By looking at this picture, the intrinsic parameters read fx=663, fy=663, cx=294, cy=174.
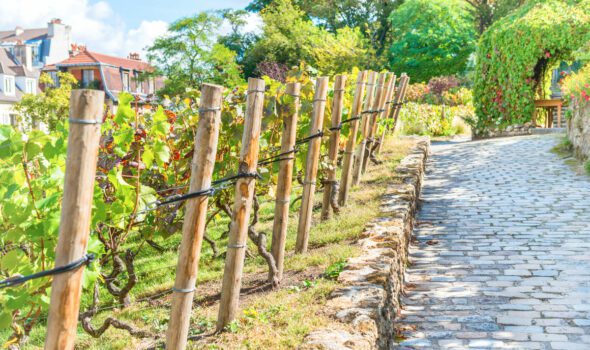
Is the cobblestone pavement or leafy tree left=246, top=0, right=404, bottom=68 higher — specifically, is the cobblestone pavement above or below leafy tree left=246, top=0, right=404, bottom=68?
below

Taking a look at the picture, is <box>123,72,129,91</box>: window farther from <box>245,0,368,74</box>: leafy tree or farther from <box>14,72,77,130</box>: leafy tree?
<box>245,0,368,74</box>: leafy tree

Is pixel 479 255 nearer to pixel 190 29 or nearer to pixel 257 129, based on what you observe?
pixel 257 129

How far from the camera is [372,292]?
14.0ft

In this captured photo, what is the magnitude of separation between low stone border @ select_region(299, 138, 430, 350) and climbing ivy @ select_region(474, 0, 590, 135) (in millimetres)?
12114

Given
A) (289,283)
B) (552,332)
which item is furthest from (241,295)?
(552,332)

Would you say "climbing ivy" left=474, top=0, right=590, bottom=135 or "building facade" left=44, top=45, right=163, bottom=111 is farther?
"building facade" left=44, top=45, right=163, bottom=111

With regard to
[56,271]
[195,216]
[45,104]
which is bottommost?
[56,271]

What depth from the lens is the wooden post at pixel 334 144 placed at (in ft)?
21.1

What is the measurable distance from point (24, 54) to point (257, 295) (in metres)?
64.9

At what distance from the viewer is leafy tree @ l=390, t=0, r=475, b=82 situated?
135 ft

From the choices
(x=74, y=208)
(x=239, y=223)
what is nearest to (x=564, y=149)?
(x=239, y=223)

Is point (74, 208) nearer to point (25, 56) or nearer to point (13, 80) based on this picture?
point (13, 80)

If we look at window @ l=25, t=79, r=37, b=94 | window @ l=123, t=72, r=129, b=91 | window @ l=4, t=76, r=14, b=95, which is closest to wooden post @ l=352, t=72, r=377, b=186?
window @ l=4, t=76, r=14, b=95

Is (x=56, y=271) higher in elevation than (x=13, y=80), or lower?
lower
